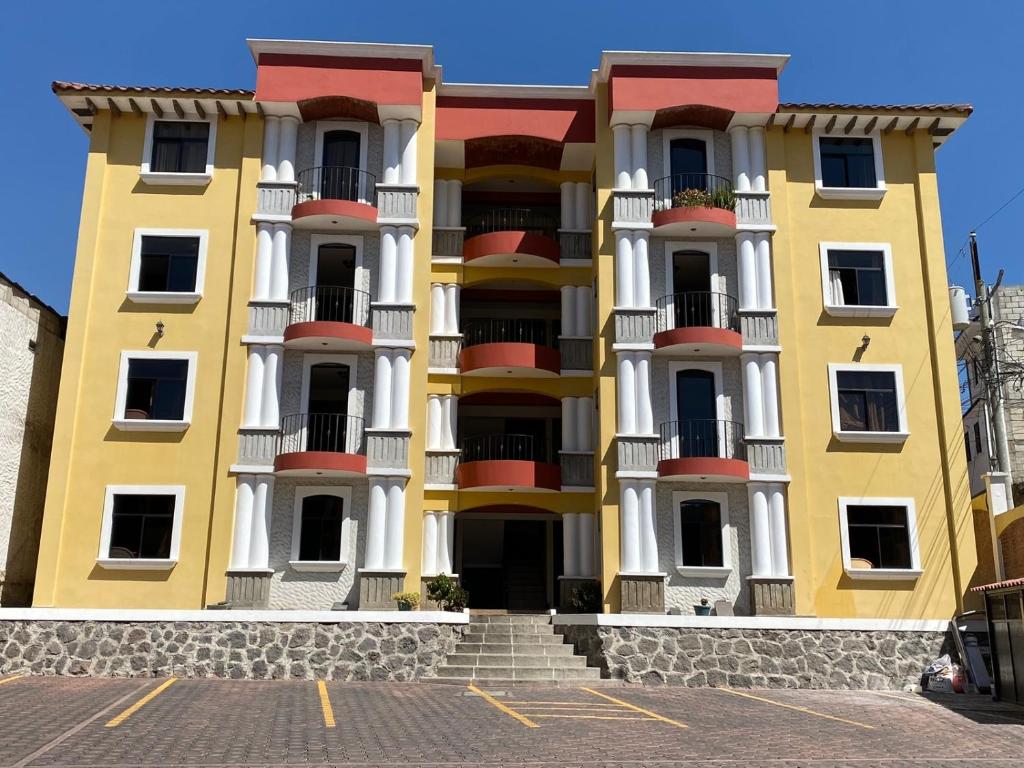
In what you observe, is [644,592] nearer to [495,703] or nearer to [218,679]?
[495,703]

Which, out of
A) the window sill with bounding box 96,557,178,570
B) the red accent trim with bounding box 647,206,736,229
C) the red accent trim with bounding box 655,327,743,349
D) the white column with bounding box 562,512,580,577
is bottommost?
the window sill with bounding box 96,557,178,570

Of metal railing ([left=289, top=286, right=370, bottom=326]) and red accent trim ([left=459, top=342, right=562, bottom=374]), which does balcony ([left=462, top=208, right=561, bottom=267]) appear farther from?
metal railing ([left=289, top=286, right=370, bottom=326])

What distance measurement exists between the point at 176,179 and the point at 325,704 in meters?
14.6

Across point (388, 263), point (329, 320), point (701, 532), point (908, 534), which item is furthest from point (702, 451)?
point (329, 320)

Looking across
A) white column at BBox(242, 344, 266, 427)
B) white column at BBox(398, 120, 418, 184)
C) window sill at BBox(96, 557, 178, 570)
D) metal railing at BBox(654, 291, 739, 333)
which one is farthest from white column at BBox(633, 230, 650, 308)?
window sill at BBox(96, 557, 178, 570)

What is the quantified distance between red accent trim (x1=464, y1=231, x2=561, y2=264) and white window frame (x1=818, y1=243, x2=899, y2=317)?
7.24 meters

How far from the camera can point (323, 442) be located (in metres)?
23.4

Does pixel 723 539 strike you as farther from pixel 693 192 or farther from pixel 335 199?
pixel 335 199

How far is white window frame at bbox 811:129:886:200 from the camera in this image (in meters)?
25.0

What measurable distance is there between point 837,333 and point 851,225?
9.87 feet

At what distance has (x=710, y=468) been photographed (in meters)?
22.5

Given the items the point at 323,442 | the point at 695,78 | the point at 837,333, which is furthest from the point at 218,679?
the point at 695,78

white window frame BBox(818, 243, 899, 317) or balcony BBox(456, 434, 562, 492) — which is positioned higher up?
white window frame BBox(818, 243, 899, 317)

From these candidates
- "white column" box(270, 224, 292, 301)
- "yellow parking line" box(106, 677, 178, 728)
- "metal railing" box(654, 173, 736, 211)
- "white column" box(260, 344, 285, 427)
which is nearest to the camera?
"yellow parking line" box(106, 677, 178, 728)
